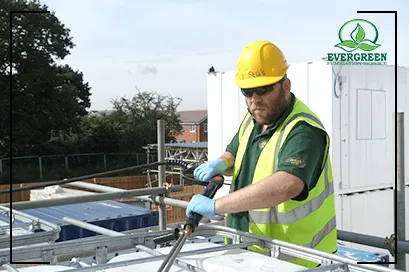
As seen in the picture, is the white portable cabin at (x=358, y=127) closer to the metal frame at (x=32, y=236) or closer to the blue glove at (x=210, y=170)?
the blue glove at (x=210, y=170)

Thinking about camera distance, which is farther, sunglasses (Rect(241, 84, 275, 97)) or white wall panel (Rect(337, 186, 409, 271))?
white wall panel (Rect(337, 186, 409, 271))

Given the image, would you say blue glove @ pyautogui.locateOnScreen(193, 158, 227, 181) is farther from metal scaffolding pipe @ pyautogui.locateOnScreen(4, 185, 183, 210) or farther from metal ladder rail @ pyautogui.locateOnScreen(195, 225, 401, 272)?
metal scaffolding pipe @ pyautogui.locateOnScreen(4, 185, 183, 210)

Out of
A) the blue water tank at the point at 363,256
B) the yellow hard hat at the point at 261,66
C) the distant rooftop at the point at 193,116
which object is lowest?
the blue water tank at the point at 363,256

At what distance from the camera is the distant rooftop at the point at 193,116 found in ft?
175

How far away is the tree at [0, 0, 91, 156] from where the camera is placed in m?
30.7

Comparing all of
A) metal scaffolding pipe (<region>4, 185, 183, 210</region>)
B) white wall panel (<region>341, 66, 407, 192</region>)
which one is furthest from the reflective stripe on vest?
white wall panel (<region>341, 66, 407, 192</region>)

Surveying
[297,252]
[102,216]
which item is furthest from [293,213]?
[102,216]

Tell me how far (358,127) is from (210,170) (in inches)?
135

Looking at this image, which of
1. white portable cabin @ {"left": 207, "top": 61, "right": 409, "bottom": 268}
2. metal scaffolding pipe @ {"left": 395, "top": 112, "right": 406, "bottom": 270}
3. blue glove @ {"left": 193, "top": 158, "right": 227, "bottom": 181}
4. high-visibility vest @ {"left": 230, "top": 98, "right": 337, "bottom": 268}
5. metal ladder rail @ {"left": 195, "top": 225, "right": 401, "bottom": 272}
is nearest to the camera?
metal ladder rail @ {"left": 195, "top": 225, "right": 401, "bottom": 272}

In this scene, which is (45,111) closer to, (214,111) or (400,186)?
(214,111)

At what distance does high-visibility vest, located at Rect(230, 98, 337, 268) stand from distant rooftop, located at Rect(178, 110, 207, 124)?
49739 mm

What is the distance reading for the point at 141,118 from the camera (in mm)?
39625

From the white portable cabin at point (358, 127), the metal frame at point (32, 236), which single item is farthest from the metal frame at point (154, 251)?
the white portable cabin at point (358, 127)

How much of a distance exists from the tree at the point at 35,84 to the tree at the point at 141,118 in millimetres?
4041
